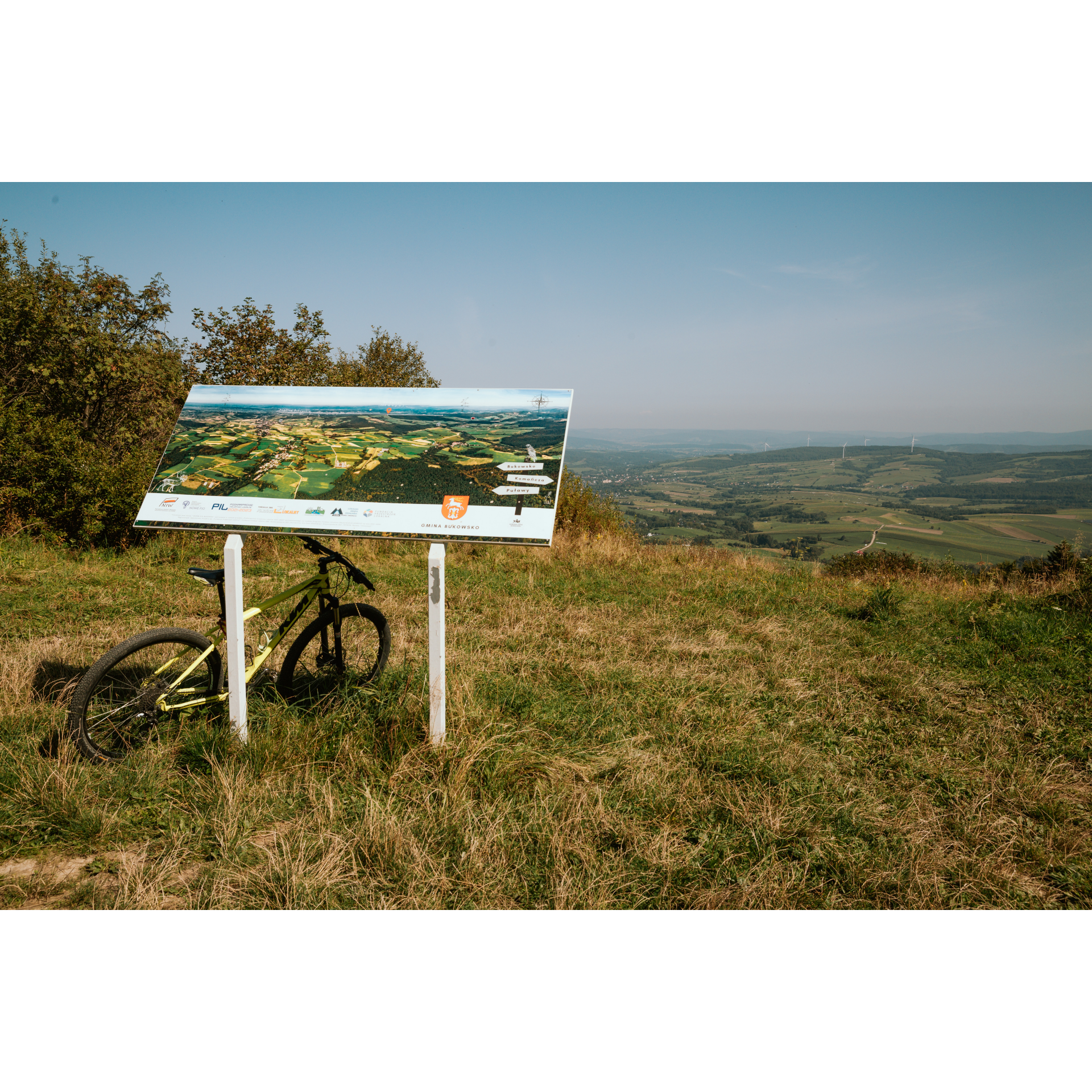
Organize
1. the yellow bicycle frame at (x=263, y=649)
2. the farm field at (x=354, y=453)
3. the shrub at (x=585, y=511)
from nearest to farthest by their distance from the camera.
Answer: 1. the yellow bicycle frame at (x=263, y=649)
2. the farm field at (x=354, y=453)
3. the shrub at (x=585, y=511)

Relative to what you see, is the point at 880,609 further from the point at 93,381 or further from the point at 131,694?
the point at 93,381

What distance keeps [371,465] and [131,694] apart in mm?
1898

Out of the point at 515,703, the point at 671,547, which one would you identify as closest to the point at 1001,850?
the point at 515,703

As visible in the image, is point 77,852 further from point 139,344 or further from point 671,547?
point 139,344

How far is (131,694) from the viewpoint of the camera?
11.4 feet

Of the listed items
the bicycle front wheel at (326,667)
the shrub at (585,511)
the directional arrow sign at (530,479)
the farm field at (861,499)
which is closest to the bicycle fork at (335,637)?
the bicycle front wheel at (326,667)

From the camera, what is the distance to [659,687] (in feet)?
14.8

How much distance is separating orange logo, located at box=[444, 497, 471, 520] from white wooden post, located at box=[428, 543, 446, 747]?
0.51 feet

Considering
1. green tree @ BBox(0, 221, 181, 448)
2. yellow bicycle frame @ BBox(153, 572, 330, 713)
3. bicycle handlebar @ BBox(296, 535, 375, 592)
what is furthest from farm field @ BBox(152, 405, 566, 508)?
green tree @ BBox(0, 221, 181, 448)

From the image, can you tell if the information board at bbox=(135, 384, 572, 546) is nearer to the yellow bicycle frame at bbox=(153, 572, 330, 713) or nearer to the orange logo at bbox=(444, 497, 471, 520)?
the orange logo at bbox=(444, 497, 471, 520)

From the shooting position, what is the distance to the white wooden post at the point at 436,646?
3008 millimetres

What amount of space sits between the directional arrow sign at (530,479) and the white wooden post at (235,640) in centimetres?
143

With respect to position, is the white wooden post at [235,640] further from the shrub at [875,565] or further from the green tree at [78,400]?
the shrub at [875,565]

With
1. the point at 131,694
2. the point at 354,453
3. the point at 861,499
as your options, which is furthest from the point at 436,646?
the point at 861,499
